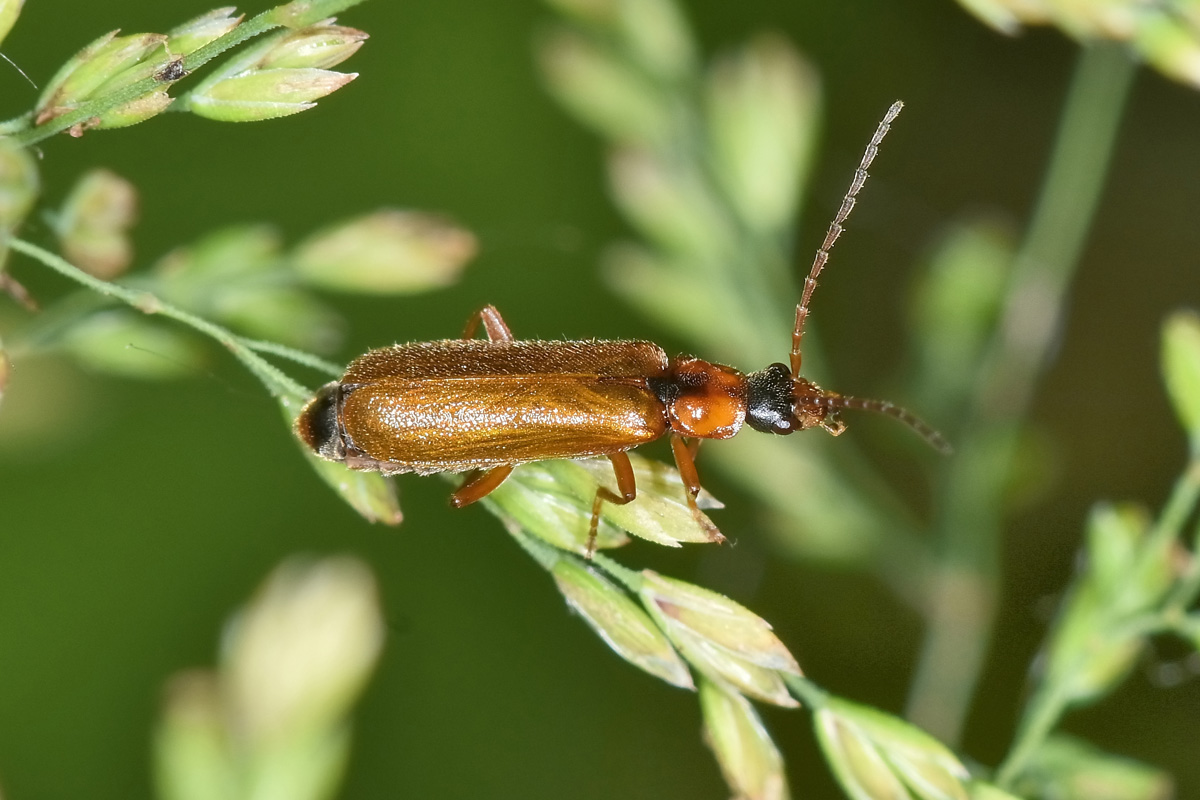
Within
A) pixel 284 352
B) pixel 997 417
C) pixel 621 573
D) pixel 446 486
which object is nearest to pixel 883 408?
pixel 997 417

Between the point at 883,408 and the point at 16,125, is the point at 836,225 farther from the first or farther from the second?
the point at 16,125

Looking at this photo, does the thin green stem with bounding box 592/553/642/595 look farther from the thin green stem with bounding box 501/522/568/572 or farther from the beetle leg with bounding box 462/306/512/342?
the beetle leg with bounding box 462/306/512/342

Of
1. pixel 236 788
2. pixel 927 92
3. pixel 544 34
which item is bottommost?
pixel 236 788

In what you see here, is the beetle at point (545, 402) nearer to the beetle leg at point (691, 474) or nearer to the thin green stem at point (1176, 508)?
the beetle leg at point (691, 474)

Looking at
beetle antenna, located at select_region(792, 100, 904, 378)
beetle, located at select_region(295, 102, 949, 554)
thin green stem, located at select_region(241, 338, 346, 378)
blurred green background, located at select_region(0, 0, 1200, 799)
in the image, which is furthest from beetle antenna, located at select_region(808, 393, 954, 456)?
thin green stem, located at select_region(241, 338, 346, 378)

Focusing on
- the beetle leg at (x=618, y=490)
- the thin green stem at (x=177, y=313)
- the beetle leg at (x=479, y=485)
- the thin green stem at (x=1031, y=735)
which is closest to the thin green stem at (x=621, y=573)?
the beetle leg at (x=618, y=490)

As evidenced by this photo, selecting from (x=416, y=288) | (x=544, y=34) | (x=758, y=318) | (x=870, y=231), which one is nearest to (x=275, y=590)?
(x=416, y=288)

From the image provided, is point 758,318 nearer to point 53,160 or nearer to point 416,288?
point 416,288
